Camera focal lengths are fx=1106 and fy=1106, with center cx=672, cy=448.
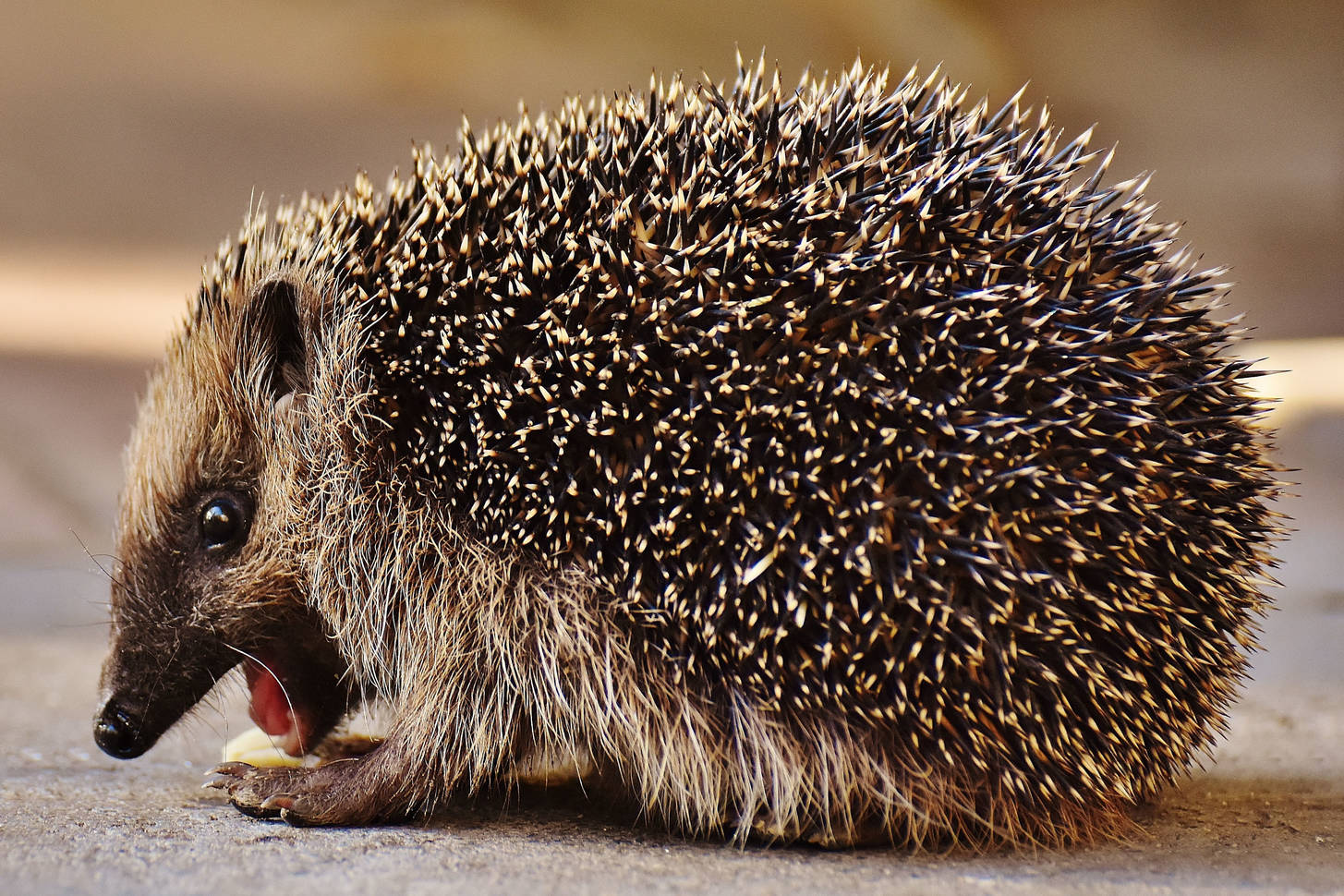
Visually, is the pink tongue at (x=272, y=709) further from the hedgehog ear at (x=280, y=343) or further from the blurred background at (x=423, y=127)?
the blurred background at (x=423, y=127)

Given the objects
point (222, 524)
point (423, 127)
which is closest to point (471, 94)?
point (423, 127)

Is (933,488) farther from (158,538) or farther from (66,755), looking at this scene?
(66,755)

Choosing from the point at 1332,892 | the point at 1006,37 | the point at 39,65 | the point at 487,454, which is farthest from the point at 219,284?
the point at 1006,37

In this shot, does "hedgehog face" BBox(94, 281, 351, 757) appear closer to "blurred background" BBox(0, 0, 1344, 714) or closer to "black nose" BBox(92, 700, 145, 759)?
"black nose" BBox(92, 700, 145, 759)

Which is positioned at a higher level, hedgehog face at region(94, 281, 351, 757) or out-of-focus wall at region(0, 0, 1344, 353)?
out-of-focus wall at region(0, 0, 1344, 353)

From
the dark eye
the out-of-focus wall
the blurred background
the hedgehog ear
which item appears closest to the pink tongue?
the dark eye

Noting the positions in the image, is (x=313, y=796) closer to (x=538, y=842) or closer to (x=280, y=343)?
(x=538, y=842)
